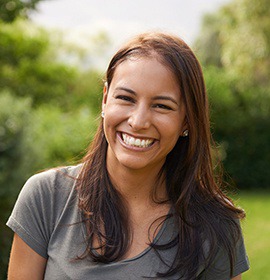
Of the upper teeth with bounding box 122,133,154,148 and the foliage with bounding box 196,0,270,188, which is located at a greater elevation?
the foliage with bounding box 196,0,270,188

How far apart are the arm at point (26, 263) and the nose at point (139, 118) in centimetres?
59

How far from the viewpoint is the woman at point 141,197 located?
2297mm

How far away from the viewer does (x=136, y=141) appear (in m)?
2.30

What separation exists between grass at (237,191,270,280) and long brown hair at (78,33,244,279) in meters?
3.36

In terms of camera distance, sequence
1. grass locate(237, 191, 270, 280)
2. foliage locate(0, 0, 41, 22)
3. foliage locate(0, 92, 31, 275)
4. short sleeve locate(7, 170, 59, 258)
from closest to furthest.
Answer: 1. short sleeve locate(7, 170, 59, 258)
2. foliage locate(0, 0, 41, 22)
3. foliage locate(0, 92, 31, 275)
4. grass locate(237, 191, 270, 280)

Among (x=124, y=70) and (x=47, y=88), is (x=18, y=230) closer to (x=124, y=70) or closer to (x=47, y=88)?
(x=124, y=70)

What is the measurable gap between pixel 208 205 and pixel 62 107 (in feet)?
38.6

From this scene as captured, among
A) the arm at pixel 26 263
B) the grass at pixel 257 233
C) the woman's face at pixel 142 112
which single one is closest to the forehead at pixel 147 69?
the woman's face at pixel 142 112

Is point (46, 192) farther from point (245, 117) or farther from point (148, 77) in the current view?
point (245, 117)

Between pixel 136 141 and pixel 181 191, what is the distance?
0.35m

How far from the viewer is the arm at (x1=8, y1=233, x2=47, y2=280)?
2.39m

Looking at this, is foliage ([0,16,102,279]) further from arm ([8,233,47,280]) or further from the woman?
arm ([8,233,47,280])

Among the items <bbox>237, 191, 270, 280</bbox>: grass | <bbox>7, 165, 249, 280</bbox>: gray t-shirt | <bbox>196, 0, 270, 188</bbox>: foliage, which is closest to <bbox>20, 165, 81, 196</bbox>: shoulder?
<bbox>7, 165, 249, 280</bbox>: gray t-shirt

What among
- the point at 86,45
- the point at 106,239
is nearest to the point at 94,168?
the point at 106,239
